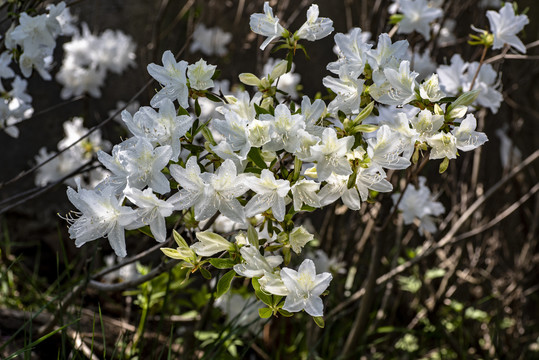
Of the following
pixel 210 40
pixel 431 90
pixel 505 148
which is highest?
pixel 431 90

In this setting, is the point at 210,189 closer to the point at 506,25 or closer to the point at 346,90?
the point at 346,90

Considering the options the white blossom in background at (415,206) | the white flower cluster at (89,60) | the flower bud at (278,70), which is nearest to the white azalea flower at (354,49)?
the flower bud at (278,70)

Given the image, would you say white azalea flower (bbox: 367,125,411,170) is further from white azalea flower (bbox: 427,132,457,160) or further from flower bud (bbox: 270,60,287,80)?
flower bud (bbox: 270,60,287,80)

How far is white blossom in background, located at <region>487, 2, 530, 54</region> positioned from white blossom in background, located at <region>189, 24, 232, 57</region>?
1.68m

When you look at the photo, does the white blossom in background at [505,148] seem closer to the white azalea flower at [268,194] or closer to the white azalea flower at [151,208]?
the white azalea flower at [268,194]

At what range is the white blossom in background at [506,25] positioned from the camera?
165cm

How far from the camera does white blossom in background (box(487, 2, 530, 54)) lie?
1.65 metres

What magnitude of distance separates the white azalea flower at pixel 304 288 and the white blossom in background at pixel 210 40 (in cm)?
220

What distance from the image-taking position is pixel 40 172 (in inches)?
103

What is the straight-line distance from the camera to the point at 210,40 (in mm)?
3098

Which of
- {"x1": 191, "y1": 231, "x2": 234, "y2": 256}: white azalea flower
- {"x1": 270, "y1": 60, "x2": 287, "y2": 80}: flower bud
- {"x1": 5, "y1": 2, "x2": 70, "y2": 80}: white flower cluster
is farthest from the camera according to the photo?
{"x1": 5, "y1": 2, "x2": 70, "y2": 80}: white flower cluster

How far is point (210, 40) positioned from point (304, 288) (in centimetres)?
227

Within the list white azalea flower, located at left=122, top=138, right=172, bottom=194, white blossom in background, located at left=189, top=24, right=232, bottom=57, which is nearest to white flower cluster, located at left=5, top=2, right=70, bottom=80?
white azalea flower, located at left=122, top=138, right=172, bottom=194

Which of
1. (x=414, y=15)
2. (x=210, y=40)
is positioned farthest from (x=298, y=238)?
(x=210, y=40)
